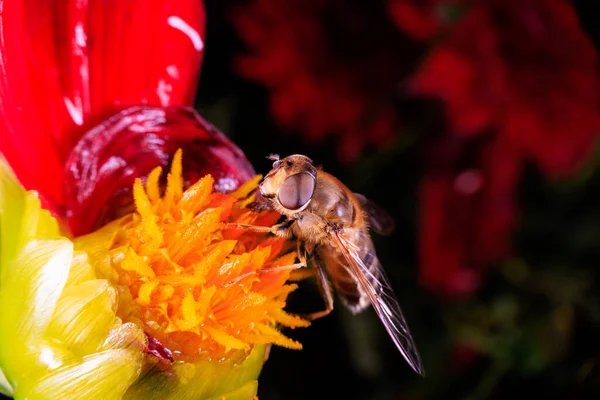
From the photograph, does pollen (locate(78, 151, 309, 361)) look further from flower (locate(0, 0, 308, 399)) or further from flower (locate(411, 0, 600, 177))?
flower (locate(411, 0, 600, 177))

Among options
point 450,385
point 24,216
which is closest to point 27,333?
point 24,216

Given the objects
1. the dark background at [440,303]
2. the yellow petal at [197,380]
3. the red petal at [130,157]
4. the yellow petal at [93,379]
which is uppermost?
the red petal at [130,157]

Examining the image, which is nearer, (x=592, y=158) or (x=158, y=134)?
(x=158, y=134)

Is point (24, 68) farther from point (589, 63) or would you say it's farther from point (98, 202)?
point (589, 63)

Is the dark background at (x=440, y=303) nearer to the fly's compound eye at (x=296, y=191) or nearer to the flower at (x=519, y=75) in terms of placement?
the flower at (x=519, y=75)

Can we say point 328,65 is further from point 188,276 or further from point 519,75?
point 188,276

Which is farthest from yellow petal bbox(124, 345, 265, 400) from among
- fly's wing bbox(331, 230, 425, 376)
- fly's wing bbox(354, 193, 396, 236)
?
fly's wing bbox(354, 193, 396, 236)

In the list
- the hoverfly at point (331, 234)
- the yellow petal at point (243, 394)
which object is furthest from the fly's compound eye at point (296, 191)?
the yellow petal at point (243, 394)
